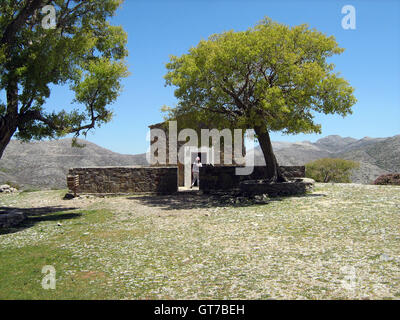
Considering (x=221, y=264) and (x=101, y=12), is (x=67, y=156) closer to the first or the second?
(x=101, y=12)

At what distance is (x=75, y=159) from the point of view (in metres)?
50.0

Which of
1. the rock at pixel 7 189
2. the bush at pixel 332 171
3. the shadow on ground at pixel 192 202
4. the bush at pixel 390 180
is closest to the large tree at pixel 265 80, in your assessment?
the shadow on ground at pixel 192 202

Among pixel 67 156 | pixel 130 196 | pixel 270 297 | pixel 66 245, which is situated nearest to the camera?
pixel 270 297

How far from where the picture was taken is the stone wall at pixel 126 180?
2311cm

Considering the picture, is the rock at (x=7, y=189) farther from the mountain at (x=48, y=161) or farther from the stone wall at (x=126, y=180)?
the stone wall at (x=126, y=180)

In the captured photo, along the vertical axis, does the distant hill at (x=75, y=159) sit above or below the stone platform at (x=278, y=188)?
above

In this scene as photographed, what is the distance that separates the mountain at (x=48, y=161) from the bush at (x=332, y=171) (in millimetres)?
29233

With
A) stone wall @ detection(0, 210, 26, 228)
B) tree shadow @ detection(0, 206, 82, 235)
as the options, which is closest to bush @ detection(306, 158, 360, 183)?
tree shadow @ detection(0, 206, 82, 235)

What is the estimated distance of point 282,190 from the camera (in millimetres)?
19172

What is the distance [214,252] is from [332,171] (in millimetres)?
36068

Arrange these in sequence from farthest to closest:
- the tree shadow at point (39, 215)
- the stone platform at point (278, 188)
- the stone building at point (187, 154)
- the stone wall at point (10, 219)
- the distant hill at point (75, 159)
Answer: the distant hill at point (75, 159) < the stone building at point (187, 154) < the stone platform at point (278, 188) < the stone wall at point (10, 219) < the tree shadow at point (39, 215)

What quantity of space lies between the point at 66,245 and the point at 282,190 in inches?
507

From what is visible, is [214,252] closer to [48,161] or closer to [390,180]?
[390,180]
